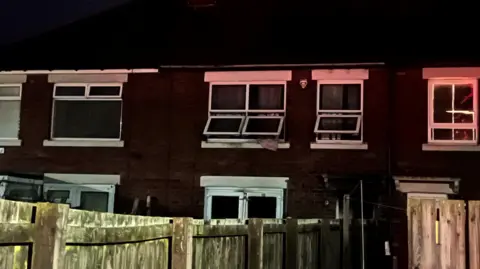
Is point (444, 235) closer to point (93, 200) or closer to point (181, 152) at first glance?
point (181, 152)

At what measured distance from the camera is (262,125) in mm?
16469

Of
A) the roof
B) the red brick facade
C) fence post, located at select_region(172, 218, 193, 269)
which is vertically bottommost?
fence post, located at select_region(172, 218, 193, 269)

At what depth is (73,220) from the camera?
3.00m

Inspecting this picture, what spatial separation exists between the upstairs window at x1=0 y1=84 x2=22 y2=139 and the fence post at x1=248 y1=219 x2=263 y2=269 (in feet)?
44.7

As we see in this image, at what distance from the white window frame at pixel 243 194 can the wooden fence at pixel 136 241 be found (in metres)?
7.76

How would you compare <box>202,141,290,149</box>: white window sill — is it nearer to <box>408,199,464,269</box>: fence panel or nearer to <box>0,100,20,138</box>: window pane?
<box>0,100,20,138</box>: window pane

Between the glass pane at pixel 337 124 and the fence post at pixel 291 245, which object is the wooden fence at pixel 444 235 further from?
the glass pane at pixel 337 124

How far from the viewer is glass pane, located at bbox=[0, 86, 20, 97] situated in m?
18.0

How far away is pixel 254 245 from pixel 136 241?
2302mm

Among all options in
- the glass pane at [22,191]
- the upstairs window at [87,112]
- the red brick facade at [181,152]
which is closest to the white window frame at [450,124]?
the red brick facade at [181,152]

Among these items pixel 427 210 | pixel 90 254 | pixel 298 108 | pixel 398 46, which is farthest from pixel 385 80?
pixel 90 254

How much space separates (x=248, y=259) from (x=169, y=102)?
38.0 ft

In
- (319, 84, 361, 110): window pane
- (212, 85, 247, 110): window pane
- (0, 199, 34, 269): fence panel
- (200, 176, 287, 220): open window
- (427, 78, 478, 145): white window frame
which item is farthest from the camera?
(212, 85, 247, 110): window pane

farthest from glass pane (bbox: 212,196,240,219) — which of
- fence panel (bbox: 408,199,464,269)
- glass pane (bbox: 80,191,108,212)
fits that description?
fence panel (bbox: 408,199,464,269)
